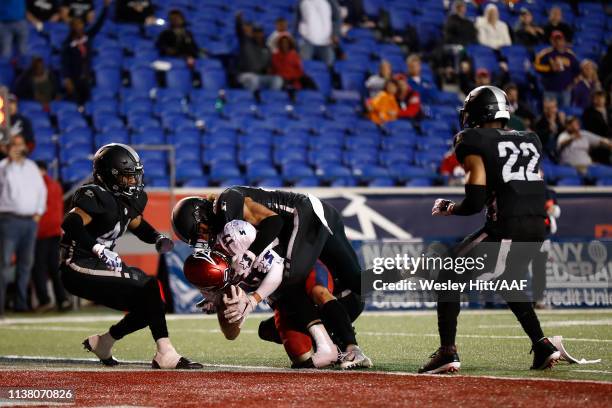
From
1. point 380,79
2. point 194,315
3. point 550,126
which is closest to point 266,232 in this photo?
point 194,315

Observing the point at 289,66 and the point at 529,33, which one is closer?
the point at 289,66

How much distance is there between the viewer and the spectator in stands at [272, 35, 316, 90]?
17.2 metres

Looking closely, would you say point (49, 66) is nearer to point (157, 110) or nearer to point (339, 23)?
point (157, 110)

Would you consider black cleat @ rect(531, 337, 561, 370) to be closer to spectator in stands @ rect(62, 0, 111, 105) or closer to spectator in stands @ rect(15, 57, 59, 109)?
spectator in stands @ rect(15, 57, 59, 109)

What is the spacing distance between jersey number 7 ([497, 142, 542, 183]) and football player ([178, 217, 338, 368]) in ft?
4.94

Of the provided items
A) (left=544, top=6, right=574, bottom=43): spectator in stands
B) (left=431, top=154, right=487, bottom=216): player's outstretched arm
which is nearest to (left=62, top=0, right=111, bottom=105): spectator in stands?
(left=544, top=6, right=574, bottom=43): spectator in stands

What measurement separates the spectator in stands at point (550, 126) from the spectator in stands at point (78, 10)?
6964 millimetres

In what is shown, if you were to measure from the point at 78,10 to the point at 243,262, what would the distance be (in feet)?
39.4

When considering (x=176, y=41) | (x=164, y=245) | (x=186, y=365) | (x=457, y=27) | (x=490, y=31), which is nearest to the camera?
(x=186, y=365)

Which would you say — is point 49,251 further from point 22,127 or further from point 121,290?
point 121,290

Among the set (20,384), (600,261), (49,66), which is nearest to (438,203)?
(20,384)

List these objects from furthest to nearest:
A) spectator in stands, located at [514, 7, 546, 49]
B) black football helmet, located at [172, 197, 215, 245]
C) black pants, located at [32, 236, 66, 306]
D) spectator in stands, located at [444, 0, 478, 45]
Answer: spectator in stands, located at [514, 7, 546, 49] → spectator in stands, located at [444, 0, 478, 45] → black pants, located at [32, 236, 66, 306] → black football helmet, located at [172, 197, 215, 245]

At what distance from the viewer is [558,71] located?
58.6ft

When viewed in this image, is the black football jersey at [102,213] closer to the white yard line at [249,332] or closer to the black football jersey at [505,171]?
the black football jersey at [505,171]
